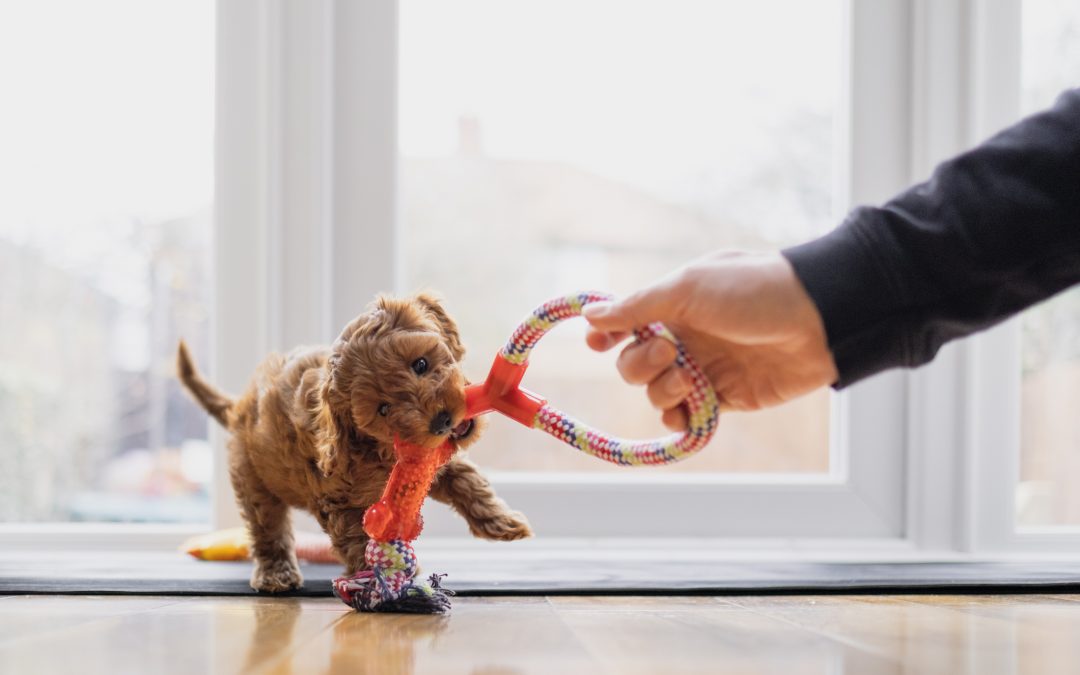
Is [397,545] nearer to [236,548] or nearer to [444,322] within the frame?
[444,322]

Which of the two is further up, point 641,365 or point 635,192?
point 635,192

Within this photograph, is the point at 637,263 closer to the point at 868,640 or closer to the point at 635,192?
the point at 635,192

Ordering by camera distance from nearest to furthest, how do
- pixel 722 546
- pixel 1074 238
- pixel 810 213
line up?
pixel 1074 238
pixel 722 546
pixel 810 213

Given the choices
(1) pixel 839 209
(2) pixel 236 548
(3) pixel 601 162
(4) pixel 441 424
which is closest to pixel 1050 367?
(1) pixel 839 209

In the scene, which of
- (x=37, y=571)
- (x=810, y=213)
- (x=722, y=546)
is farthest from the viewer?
(x=810, y=213)

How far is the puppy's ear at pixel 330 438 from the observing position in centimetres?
94

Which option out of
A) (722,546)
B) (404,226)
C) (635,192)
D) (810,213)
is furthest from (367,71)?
(722,546)

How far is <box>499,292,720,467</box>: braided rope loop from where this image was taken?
35.6 inches

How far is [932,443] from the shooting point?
1.54 meters

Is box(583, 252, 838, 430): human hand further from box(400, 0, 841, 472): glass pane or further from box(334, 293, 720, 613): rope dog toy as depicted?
box(400, 0, 841, 472): glass pane

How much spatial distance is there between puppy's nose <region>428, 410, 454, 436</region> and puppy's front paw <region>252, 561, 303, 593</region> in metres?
0.34

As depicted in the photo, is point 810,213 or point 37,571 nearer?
point 37,571

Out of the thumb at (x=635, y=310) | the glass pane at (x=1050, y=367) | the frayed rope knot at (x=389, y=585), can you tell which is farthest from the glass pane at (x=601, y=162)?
the thumb at (x=635, y=310)

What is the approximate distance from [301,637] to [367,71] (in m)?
0.99
